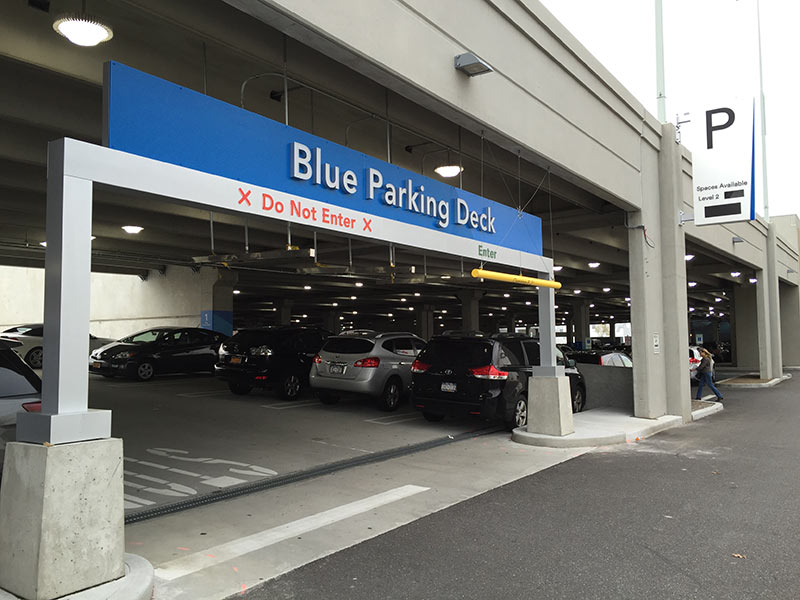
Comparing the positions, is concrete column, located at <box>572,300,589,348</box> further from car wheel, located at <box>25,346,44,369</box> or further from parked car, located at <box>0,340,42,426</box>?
parked car, located at <box>0,340,42,426</box>

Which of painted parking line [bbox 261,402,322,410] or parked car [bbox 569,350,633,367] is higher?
parked car [bbox 569,350,633,367]

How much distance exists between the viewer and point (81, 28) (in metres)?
5.41

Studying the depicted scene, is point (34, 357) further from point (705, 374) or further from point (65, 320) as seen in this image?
point (705, 374)

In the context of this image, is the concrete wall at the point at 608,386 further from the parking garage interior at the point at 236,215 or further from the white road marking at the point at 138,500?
the white road marking at the point at 138,500

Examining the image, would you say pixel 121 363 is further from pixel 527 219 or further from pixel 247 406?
pixel 527 219

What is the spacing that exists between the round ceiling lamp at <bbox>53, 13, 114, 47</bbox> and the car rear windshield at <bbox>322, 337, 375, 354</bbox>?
28.0ft

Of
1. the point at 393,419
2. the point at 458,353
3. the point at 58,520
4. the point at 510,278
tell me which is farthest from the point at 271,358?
the point at 58,520

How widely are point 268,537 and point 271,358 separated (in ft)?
30.3

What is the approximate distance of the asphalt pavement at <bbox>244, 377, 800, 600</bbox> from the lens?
429 centimetres

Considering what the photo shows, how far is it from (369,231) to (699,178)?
28.4 ft

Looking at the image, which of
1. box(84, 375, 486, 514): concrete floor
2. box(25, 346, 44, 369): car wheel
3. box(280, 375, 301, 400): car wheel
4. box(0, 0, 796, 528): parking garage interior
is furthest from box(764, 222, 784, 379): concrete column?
box(25, 346, 44, 369): car wheel

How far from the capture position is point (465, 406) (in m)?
10.7

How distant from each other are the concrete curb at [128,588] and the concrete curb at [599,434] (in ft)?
22.5

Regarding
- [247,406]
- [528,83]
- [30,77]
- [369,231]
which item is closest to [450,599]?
[369,231]
